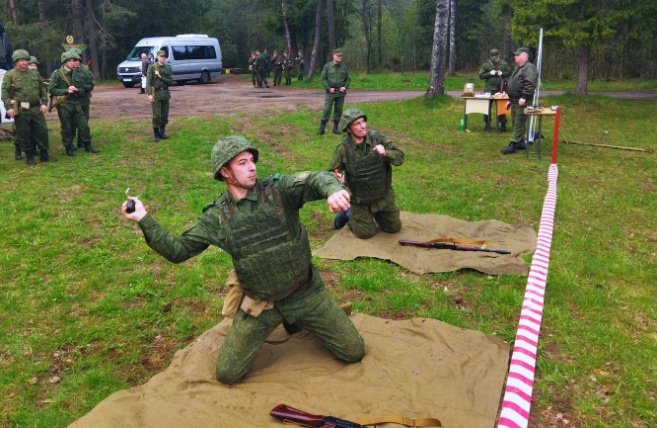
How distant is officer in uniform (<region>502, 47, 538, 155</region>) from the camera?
1170cm

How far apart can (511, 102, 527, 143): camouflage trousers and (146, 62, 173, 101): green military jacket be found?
783 cm

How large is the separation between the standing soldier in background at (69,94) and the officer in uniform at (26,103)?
285mm

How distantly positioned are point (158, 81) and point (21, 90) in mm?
2986

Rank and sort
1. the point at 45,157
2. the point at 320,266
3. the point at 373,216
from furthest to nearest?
1. the point at 45,157
2. the point at 373,216
3. the point at 320,266

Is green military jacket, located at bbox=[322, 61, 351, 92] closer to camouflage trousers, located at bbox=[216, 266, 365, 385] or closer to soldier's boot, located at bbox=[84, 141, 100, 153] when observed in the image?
soldier's boot, located at bbox=[84, 141, 100, 153]

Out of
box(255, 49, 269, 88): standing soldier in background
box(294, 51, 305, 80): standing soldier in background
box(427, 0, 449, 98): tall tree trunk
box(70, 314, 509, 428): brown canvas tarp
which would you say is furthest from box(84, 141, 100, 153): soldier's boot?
box(294, 51, 305, 80): standing soldier in background

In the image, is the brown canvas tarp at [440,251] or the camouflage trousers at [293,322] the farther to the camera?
the brown canvas tarp at [440,251]

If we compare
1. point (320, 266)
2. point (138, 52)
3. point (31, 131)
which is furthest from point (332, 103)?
point (138, 52)

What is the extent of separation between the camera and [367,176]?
7031mm

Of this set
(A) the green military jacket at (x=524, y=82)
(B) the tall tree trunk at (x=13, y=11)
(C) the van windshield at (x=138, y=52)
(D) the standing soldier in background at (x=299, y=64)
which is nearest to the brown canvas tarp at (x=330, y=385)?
(A) the green military jacket at (x=524, y=82)

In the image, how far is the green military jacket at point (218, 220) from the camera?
13.0 feet

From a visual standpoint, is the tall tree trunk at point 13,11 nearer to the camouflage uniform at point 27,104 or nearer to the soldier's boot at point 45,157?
the camouflage uniform at point 27,104

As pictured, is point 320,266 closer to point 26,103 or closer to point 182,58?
point 26,103

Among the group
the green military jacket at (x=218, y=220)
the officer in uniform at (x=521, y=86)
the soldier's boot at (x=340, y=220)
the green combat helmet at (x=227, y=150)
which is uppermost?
the officer in uniform at (x=521, y=86)
